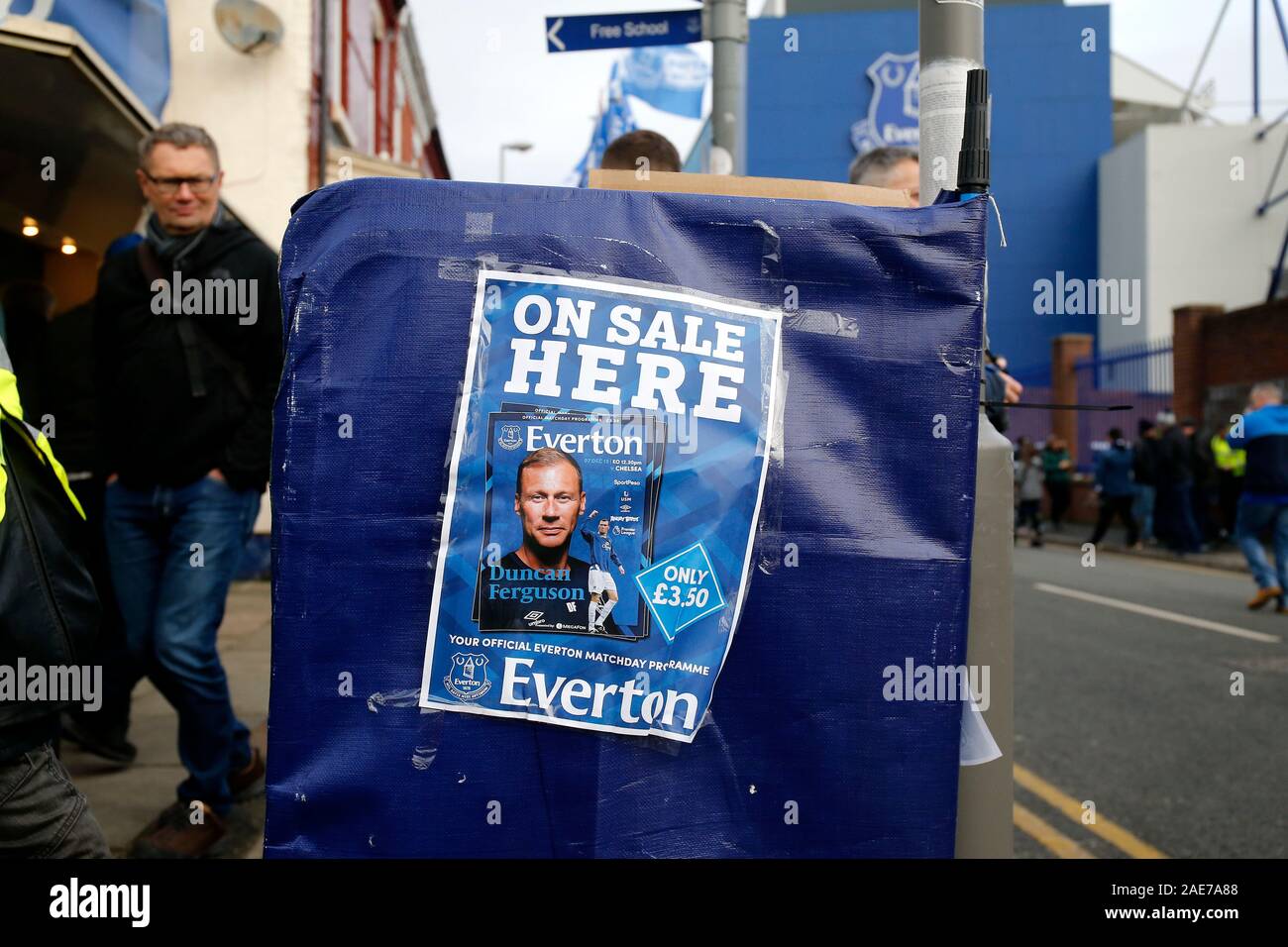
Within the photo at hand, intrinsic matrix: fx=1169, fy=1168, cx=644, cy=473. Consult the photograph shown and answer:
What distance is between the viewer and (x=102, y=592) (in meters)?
4.21

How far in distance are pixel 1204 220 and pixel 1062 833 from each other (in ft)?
82.2

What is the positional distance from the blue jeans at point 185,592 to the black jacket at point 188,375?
7 cm

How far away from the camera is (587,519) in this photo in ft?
5.95

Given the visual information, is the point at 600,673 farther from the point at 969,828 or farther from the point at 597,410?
the point at 969,828

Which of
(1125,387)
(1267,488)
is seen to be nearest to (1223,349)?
(1125,387)

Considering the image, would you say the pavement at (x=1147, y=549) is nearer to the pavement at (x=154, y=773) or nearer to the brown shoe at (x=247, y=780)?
the pavement at (x=154, y=773)

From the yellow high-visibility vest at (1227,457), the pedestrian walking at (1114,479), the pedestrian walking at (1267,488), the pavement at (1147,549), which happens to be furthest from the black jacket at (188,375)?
the yellow high-visibility vest at (1227,457)

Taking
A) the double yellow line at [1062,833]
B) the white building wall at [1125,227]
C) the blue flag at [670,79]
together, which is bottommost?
the double yellow line at [1062,833]

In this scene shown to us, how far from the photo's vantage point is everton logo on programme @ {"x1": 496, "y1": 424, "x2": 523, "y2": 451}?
180cm

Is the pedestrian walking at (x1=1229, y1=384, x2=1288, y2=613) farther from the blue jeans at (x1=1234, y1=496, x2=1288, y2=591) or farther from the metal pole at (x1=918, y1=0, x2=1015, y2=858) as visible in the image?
the metal pole at (x1=918, y1=0, x2=1015, y2=858)

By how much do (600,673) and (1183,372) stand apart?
2118 centimetres

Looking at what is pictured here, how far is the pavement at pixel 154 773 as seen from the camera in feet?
12.2

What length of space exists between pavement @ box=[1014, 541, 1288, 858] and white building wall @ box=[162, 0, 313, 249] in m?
7.72

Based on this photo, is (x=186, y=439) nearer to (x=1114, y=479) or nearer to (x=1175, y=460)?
(x=1175, y=460)
